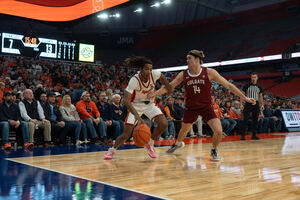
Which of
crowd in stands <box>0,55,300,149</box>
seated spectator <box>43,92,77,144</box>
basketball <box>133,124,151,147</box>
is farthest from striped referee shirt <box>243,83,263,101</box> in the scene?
basketball <box>133,124,151,147</box>

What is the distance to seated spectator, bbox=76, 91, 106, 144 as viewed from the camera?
7.26 meters

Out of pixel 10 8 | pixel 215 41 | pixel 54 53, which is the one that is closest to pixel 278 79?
pixel 215 41

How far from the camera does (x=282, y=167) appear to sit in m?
4.07

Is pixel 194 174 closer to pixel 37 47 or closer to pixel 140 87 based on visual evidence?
pixel 140 87

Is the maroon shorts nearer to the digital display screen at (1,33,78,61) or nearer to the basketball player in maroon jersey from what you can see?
the basketball player in maroon jersey

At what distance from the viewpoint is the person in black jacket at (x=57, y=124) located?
6.88 meters

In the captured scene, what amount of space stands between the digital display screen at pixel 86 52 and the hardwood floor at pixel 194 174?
9347mm

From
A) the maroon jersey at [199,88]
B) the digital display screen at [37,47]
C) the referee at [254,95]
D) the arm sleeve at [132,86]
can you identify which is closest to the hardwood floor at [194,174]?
the maroon jersey at [199,88]

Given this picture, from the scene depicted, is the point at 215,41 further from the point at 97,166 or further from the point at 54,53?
the point at 97,166

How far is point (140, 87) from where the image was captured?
4465 mm

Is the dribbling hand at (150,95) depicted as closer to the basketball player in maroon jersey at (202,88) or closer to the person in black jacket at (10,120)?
the basketball player in maroon jersey at (202,88)

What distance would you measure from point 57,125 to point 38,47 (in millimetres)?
6565

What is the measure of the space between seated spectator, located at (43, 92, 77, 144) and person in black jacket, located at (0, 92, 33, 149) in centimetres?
71

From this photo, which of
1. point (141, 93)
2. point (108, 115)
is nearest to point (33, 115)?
point (108, 115)
